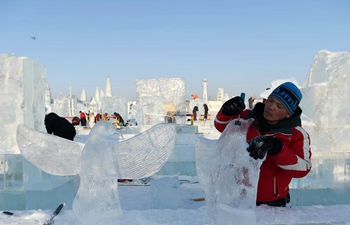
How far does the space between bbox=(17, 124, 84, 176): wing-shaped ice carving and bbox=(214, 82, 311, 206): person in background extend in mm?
950

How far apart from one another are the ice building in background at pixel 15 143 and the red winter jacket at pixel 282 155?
2.46 meters

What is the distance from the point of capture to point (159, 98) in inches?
435

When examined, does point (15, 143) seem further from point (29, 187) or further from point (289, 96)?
point (289, 96)

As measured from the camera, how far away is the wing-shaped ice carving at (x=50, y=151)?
5.26 feet

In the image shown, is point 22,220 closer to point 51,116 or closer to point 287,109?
point 287,109

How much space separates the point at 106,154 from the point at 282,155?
3.21 feet

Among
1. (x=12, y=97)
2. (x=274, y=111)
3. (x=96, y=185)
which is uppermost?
(x=12, y=97)

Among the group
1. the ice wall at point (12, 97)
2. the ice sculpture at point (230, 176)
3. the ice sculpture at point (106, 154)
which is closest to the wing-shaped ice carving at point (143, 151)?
the ice sculpture at point (106, 154)

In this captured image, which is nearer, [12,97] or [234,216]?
[234,216]

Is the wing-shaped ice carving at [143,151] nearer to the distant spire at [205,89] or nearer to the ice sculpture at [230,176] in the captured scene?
the ice sculpture at [230,176]

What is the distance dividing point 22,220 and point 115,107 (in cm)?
1496

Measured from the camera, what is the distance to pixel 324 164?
336 centimetres

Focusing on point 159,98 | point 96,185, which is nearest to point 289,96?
point 96,185

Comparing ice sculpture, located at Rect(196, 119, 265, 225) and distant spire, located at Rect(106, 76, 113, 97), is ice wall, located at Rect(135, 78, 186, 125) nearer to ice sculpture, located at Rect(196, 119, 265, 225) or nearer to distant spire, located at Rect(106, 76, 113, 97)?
ice sculpture, located at Rect(196, 119, 265, 225)
